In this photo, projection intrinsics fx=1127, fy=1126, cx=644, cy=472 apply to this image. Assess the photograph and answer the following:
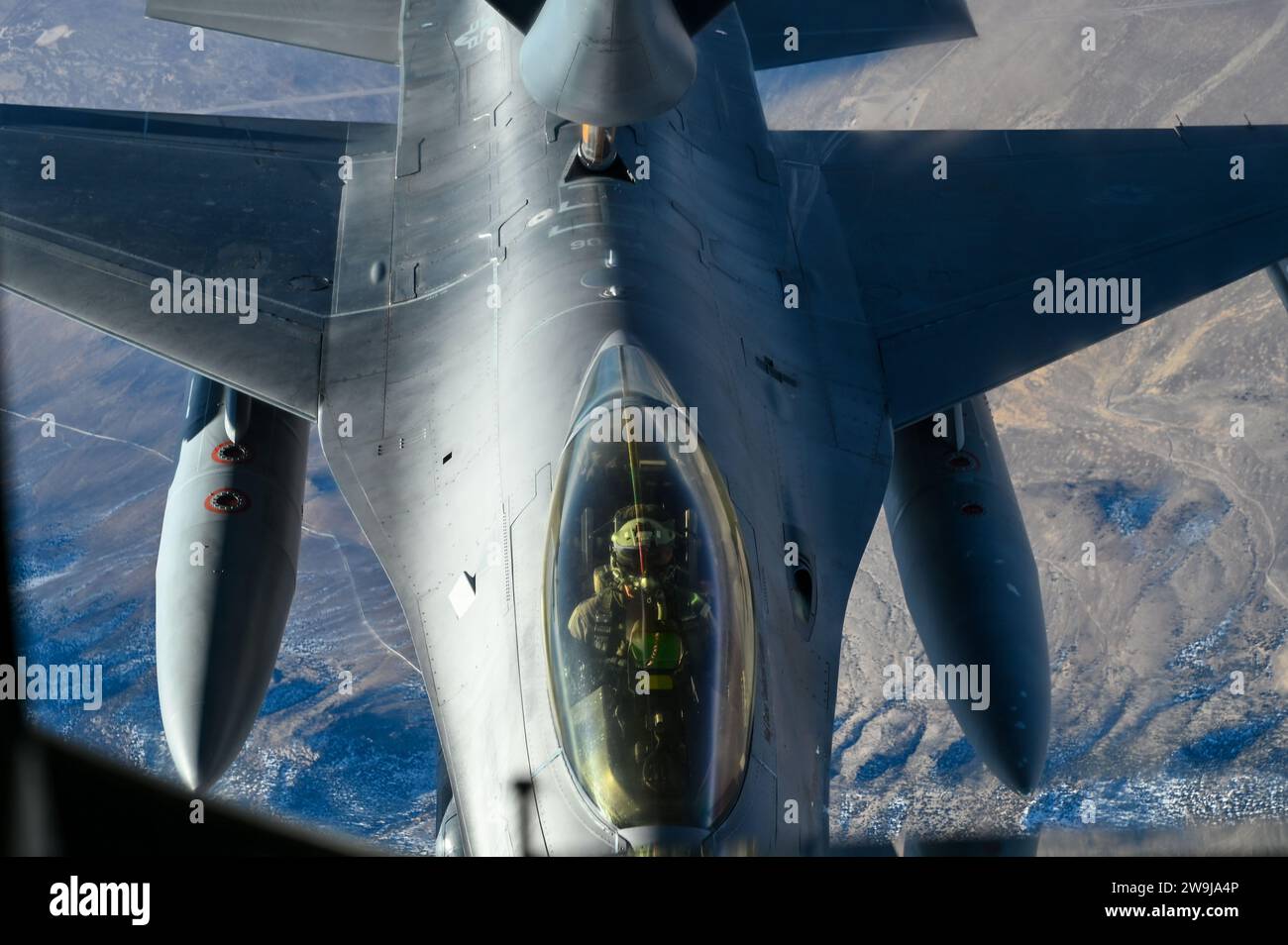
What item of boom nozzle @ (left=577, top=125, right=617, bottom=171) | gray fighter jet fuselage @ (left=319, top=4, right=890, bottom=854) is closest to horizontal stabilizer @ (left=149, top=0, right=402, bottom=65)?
gray fighter jet fuselage @ (left=319, top=4, right=890, bottom=854)

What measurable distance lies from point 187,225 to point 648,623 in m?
8.61

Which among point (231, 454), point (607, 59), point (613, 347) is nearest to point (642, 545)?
point (613, 347)

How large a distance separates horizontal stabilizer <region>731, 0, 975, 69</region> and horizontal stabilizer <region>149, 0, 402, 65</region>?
4.83m

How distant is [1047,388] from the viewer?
72.2m

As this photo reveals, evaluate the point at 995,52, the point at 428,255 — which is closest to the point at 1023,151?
the point at 428,255

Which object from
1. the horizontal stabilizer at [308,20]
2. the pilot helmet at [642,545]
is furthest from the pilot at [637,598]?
the horizontal stabilizer at [308,20]

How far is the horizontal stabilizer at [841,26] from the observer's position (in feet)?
51.0

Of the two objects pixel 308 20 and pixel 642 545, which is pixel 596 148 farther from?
pixel 308 20

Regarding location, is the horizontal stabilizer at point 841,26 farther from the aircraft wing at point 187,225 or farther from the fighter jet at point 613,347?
the aircraft wing at point 187,225

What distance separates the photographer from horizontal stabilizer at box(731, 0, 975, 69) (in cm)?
1555

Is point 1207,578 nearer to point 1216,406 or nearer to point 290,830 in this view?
point 1216,406

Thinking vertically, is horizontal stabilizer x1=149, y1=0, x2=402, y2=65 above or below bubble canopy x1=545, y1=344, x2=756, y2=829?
above

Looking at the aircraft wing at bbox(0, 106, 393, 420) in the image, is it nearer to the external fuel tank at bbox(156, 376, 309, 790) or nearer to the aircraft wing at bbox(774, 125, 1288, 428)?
the external fuel tank at bbox(156, 376, 309, 790)
